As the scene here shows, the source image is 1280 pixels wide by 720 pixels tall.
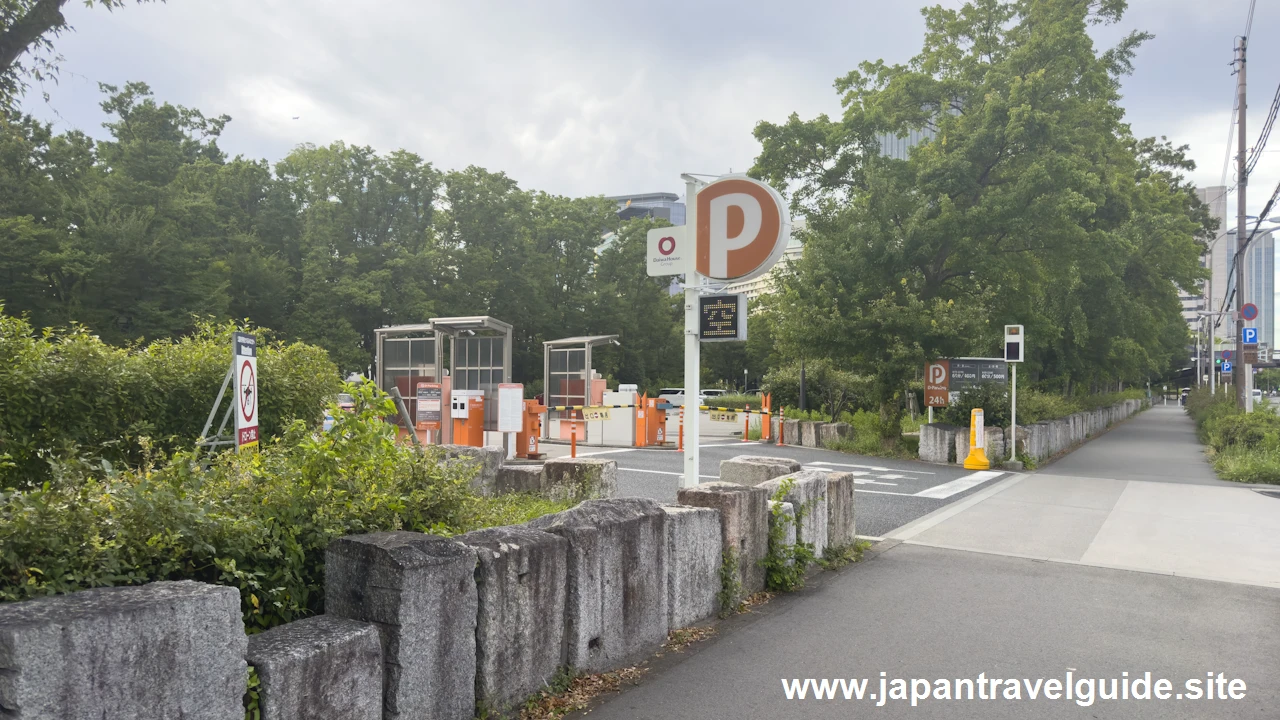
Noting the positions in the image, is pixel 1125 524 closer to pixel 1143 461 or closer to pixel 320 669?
pixel 320 669

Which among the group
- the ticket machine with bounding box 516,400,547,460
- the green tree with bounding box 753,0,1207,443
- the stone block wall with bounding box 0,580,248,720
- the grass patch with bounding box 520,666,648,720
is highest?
the green tree with bounding box 753,0,1207,443

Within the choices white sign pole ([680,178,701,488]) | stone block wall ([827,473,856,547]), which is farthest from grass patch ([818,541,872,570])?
white sign pole ([680,178,701,488])

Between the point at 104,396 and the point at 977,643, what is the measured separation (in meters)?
6.44

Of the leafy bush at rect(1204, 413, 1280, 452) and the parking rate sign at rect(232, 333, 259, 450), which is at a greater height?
the parking rate sign at rect(232, 333, 259, 450)

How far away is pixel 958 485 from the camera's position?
46.9ft

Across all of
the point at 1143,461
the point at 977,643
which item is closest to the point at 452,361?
the point at 1143,461

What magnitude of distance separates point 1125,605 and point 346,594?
5.93m

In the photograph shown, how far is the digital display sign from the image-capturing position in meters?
7.77

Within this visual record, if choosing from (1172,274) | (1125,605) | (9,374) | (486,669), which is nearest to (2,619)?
(486,669)

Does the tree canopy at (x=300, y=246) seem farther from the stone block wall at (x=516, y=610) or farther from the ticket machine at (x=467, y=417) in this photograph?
the stone block wall at (x=516, y=610)

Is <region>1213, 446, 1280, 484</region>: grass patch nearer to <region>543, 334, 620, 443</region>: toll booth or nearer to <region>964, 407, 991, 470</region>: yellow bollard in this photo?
<region>964, 407, 991, 470</region>: yellow bollard

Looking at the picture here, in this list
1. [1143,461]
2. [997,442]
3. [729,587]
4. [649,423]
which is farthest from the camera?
[649,423]

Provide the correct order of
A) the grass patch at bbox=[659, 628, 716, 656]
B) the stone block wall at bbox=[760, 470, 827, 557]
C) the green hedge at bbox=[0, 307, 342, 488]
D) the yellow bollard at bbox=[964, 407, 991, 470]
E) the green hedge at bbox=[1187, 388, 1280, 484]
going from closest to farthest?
1. the grass patch at bbox=[659, 628, 716, 656]
2. the green hedge at bbox=[0, 307, 342, 488]
3. the stone block wall at bbox=[760, 470, 827, 557]
4. the green hedge at bbox=[1187, 388, 1280, 484]
5. the yellow bollard at bbox=[964, 407, 991, 470]

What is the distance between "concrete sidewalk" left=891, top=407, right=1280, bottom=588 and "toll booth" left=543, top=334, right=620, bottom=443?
473 inches
